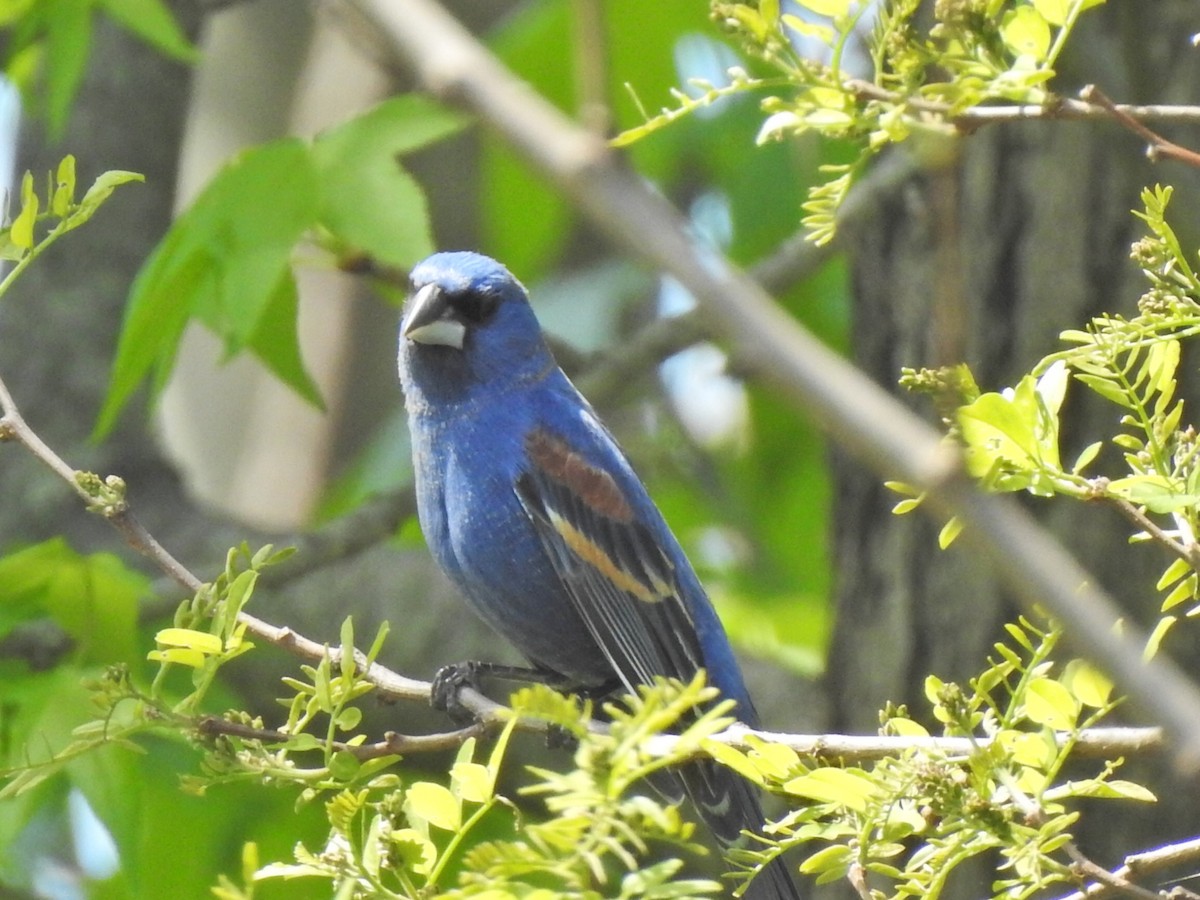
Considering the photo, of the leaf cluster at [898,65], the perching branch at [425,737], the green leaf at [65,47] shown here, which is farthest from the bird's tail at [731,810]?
the green leaf at [65,47]

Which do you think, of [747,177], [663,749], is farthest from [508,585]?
[747,177]

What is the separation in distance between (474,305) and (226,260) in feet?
3.00

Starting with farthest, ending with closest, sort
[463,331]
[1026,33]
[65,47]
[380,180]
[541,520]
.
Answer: [463,331] → [65,47] → [541,520] → [380,180] → [1026,33]

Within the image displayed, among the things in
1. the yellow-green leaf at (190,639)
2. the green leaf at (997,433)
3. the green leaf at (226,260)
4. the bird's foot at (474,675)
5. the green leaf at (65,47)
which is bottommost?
the bird's foot at (474,675)

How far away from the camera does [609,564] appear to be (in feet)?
12.6

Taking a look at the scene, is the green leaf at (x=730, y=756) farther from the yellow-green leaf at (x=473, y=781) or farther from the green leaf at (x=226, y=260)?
the green leaf at (x=226, y=260)

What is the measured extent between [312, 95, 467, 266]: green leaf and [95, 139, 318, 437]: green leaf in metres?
0.06

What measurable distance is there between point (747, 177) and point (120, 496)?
12.8 ft

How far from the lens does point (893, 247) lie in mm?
4539

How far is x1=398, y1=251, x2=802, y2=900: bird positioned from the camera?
3.74 m

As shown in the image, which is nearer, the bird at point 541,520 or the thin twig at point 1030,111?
the thin twig at point 1030,111

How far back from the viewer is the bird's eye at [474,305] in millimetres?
4223

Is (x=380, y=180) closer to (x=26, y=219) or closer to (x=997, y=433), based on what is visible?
(x=26, y=219)

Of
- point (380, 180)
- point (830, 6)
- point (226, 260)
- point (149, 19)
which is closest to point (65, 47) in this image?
point (149, 19)
